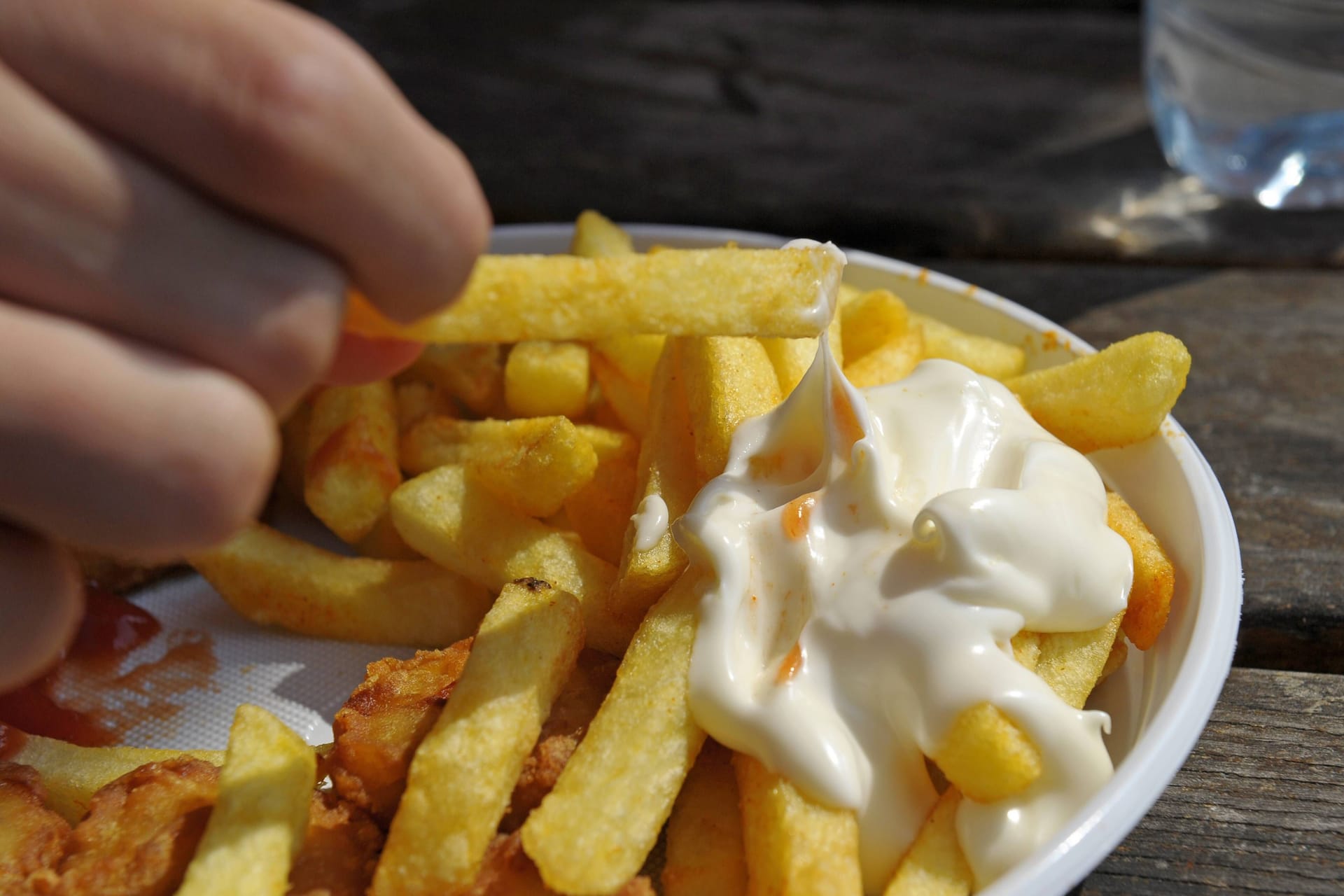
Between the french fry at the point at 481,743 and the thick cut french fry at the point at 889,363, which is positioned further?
the thick cut french fry at the point at 889,363

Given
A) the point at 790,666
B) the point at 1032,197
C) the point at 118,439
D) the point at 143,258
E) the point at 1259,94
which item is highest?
the point at 143,258

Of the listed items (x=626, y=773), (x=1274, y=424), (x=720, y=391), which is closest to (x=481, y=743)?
(x=626, y=773)

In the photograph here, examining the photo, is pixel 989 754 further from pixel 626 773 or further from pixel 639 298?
pixel 639 298

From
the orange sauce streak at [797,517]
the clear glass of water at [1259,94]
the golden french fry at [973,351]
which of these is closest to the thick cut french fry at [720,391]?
the orange sauce streak at [797,517]

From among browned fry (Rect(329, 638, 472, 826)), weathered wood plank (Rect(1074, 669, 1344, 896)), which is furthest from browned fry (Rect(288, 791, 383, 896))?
weathered wood plank (Rect(1074, 669, 1344, 896))

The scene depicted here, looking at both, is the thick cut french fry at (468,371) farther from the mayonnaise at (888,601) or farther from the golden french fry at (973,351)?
the golden french fry at (973,351)

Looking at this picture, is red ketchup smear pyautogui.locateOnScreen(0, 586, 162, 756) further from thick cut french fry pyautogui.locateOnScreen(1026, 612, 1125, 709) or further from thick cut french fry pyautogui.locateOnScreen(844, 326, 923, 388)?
thick cut french fry pyautogui.locateOnScreen(1026, 612, 1125, 709)
